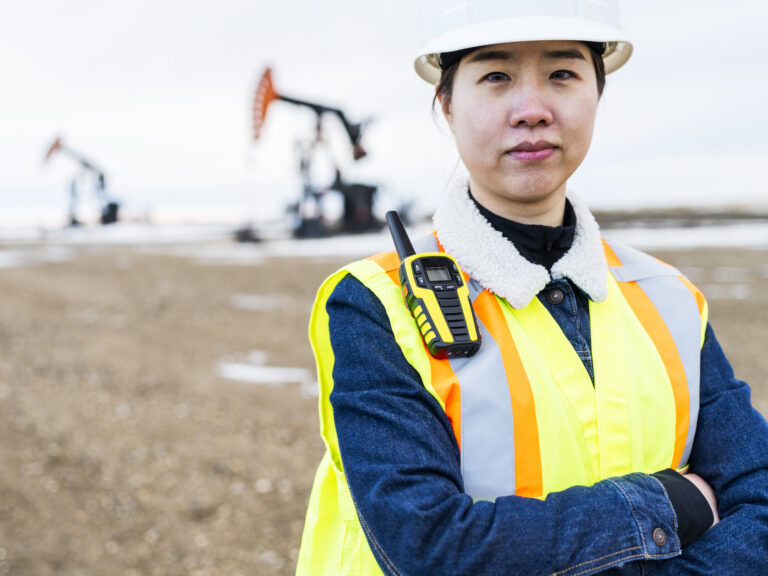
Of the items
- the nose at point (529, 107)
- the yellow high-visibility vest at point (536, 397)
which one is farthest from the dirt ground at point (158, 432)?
the nose at point (529, 107)

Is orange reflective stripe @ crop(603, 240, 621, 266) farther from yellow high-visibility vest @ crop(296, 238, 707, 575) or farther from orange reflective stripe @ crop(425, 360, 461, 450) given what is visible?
orange reflective stripe @ crop(425, 360, 461, 450)

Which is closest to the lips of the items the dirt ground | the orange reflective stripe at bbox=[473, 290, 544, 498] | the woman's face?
the woman's face

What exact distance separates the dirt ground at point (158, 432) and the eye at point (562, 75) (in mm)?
2953

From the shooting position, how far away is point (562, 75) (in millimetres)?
1483

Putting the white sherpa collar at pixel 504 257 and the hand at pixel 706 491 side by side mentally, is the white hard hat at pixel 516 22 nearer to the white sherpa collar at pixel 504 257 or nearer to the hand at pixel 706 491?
the white sherpa collar at pixel 504 257

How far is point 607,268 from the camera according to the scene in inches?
65.7

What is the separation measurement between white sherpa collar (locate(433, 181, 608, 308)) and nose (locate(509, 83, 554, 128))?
0.79 ft

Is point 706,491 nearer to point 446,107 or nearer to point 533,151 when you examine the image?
point 533,151

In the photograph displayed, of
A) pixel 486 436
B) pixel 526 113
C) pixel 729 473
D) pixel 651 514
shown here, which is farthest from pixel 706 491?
pixel 526 113

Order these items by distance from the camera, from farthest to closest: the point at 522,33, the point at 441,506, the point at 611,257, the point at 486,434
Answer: the point at 611,257
the point at 522,33
the point at 486,434
the point at 441,506

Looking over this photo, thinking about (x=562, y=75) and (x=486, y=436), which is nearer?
(x=486, y=436)

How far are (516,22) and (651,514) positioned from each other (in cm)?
107

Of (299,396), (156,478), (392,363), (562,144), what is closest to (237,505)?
(156,478)

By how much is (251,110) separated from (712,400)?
23323 mm
